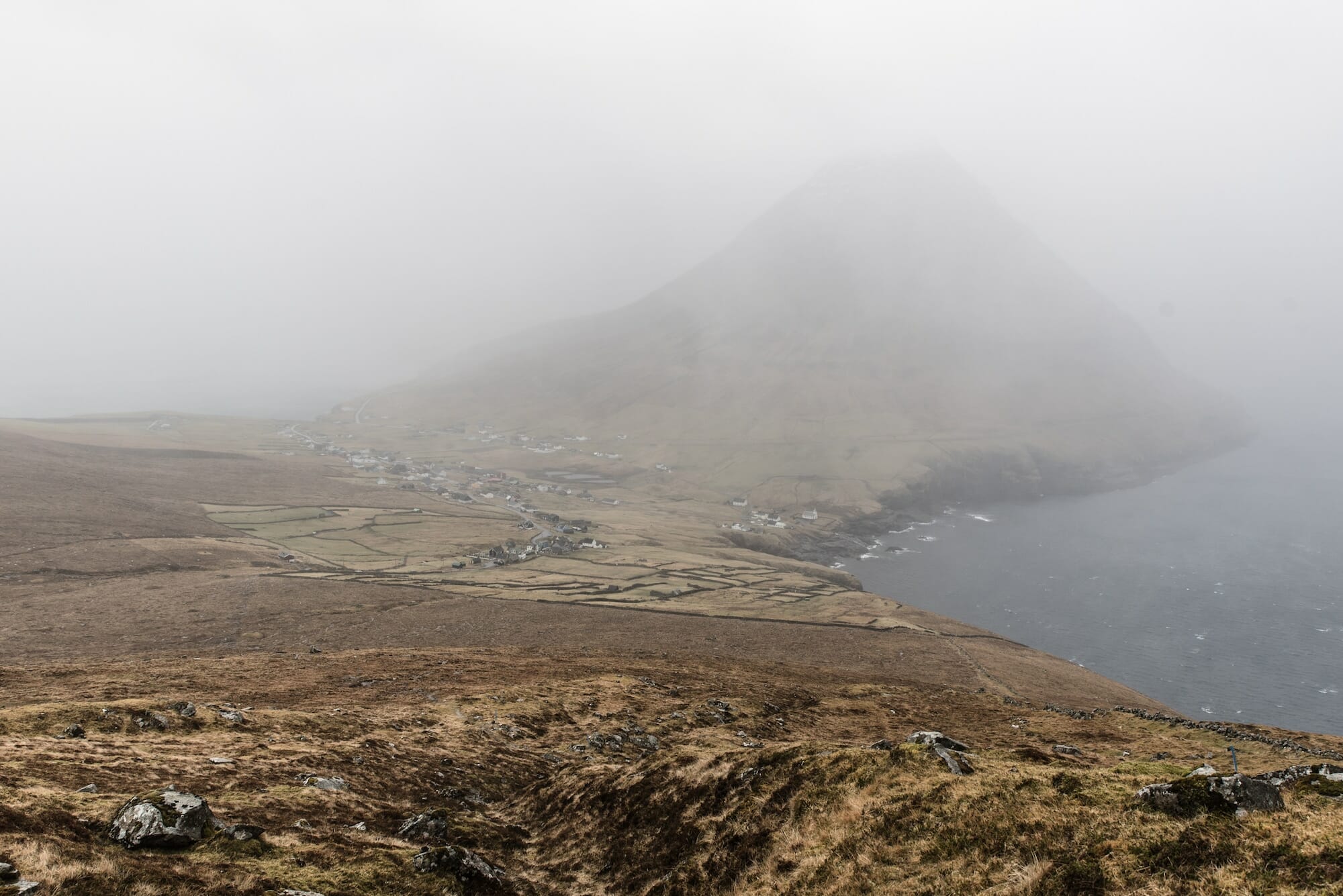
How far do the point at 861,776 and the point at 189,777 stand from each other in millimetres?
21046

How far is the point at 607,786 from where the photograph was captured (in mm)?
24172

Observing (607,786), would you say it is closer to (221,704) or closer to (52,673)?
(221,704)

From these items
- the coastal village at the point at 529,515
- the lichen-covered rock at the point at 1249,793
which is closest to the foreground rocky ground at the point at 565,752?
the lichen-covered rock at the point at 1249,793

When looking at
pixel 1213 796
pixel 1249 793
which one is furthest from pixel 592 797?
pixel 1249 793

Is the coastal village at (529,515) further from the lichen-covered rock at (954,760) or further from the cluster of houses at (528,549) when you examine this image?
the lichen-covered rock at (954,760)

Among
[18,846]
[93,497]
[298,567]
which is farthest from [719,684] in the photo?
[93,497]

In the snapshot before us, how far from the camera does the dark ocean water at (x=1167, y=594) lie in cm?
9019

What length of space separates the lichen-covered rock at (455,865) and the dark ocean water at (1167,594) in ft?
308

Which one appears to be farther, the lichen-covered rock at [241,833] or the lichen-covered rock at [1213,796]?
the lichen-covered rock at [241,833]

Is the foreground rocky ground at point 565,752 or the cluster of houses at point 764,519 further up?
the foreground rocky ground at point 565,752

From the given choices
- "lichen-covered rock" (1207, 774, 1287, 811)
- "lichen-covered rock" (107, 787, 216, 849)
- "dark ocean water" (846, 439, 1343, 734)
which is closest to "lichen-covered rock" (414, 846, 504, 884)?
"lichen-covered rock" (107, 787, 216, 849)

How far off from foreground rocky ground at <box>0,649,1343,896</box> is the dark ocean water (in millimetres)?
68226

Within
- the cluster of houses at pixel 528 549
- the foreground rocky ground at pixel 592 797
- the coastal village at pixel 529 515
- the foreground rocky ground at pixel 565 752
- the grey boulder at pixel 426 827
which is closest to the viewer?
the foreground rocky ground at pixel 592 797

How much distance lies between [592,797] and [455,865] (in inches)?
281
